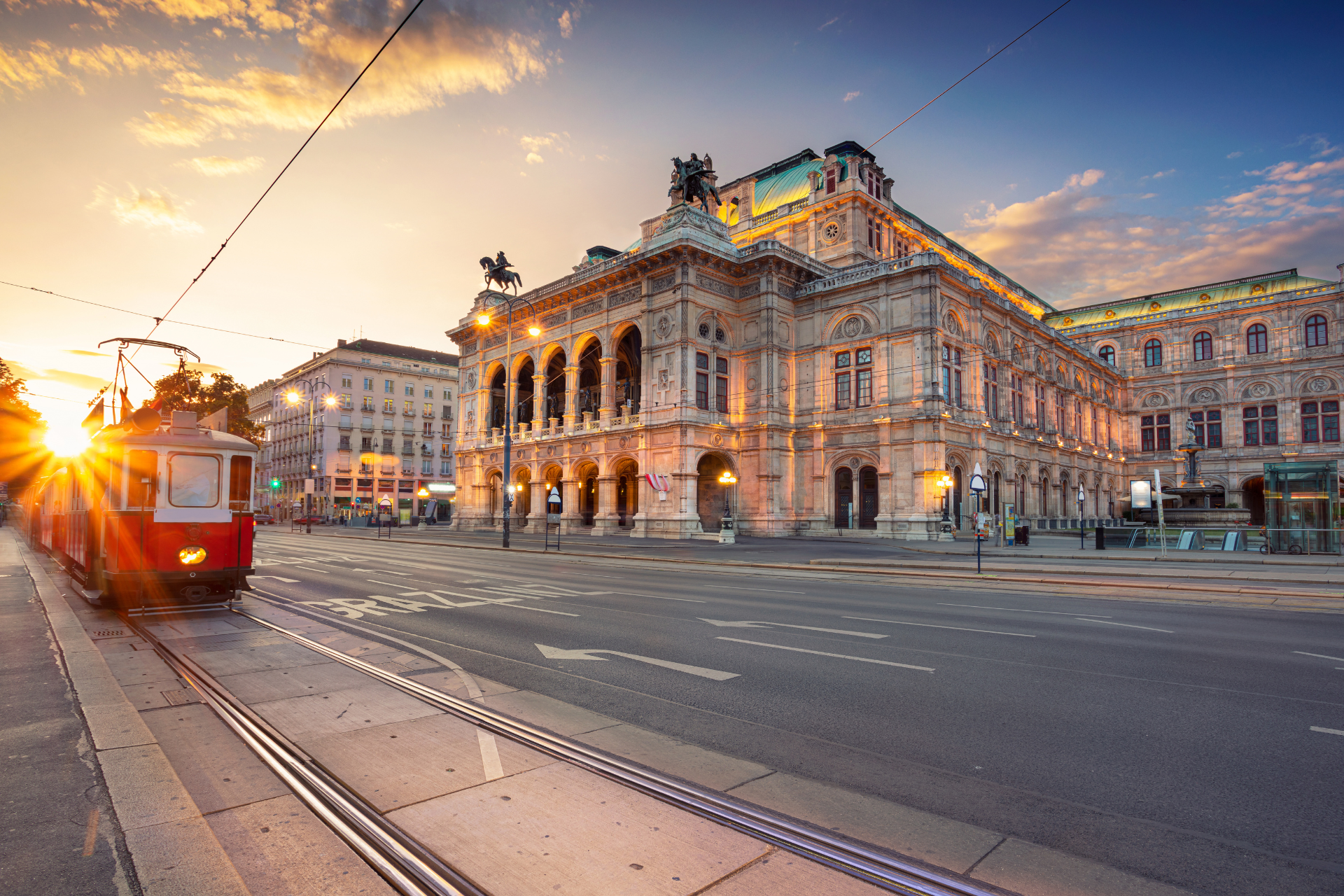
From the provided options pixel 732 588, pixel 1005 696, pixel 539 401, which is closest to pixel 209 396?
pixel 539 401

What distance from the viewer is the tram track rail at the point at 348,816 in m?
3.56

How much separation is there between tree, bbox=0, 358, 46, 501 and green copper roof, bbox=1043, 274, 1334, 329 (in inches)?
3213

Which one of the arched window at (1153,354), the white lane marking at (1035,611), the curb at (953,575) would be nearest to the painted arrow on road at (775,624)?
the white lane marking at (1035,611)

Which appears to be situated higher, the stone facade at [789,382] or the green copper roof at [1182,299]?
the green copper roof at [1182,299]

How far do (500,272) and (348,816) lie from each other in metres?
55.6

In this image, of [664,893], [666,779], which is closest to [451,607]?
[666,779]

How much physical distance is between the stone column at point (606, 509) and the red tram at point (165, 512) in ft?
106

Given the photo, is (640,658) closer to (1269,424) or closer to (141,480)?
(141,480)

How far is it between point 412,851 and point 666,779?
168 centimetres

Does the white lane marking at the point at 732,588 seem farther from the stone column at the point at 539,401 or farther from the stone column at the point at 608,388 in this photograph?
the stone column at the point at 539,401

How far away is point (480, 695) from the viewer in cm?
691

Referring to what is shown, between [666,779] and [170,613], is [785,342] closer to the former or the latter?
[170,613]

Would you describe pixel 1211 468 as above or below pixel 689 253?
below

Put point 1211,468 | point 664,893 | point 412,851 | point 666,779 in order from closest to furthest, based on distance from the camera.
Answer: point 664,893, point 412,851, point 666,779, point 1211,468
